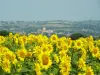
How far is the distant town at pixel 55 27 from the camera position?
39.4 m

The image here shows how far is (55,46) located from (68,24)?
166 ft

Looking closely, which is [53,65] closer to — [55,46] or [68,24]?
[55,46]

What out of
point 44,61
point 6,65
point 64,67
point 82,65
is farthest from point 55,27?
point 6,65

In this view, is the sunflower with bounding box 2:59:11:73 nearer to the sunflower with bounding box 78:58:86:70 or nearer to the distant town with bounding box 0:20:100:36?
the sunflower with bounding box 78:58:86:70

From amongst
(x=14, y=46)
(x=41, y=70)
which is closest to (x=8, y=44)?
(x=14, y=46)

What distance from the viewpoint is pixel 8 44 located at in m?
7.77

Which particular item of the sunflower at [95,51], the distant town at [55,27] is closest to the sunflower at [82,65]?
the sunflower at [95,51]

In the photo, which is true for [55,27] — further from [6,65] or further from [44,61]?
[6,65]

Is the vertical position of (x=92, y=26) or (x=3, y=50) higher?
(x=3, y=50)

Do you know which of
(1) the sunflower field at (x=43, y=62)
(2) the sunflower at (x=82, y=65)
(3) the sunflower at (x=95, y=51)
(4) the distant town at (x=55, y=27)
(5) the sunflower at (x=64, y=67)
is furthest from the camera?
(4) the distant town at (x=55, y=27)

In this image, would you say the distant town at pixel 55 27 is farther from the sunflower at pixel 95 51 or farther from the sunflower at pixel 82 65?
the sunflower at pixel 82 65

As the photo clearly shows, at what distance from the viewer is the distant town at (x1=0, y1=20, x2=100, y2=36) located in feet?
129

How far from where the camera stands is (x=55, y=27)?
51.8m

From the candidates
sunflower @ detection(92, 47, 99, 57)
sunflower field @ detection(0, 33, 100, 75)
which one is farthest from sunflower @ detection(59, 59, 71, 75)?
sunflower @ detection(92, 47, 99, 57)
